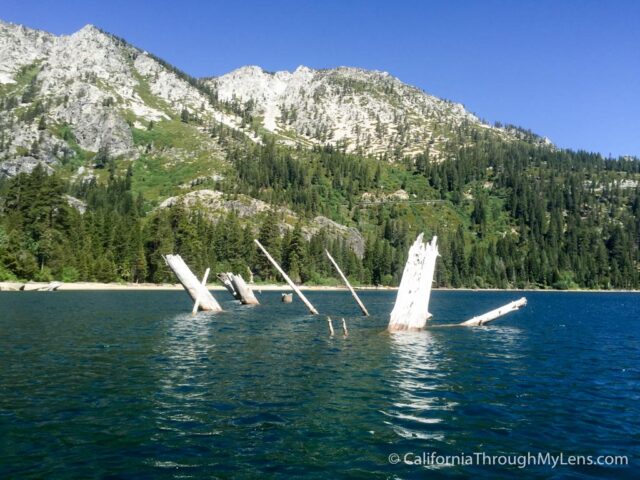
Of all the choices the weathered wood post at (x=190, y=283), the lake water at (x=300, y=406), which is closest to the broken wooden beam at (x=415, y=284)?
the lake water at (x=300, y=406)

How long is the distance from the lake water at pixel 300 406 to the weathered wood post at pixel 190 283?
2019 cm

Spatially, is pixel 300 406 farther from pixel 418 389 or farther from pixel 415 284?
pixel 415 284

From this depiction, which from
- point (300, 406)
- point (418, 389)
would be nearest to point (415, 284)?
point (418, 389)

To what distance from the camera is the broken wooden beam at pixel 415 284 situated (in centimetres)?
3509

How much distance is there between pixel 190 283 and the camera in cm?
5397

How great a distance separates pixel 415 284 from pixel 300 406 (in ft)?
66.9

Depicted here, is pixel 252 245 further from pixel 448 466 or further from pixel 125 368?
pixel 448 466

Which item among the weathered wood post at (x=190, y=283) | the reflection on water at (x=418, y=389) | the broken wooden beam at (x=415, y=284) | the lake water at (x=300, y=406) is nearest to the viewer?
the lake water at (x=300, y=406)

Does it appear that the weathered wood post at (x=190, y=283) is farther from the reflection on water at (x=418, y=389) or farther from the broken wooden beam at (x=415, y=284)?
the reflection on water at (x=418, y=389)

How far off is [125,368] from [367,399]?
11.9 meters

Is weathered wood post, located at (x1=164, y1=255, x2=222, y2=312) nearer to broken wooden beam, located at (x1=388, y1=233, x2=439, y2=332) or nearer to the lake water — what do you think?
the lake water

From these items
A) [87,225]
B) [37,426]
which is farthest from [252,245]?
[37,426]

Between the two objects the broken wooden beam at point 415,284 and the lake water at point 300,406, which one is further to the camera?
the broken wooden beam at point 415,284

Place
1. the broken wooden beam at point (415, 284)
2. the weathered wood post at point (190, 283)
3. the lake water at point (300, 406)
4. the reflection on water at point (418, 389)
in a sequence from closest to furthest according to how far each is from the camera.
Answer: the lake water at point (300, 406), the reflection on water at point (418, 389), the broken wooden beam at point (415, 284), the weathered wood post at point (190, 283)
